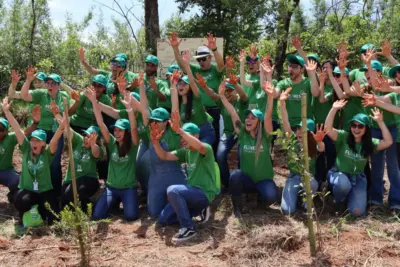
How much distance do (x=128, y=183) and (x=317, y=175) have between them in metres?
2.69

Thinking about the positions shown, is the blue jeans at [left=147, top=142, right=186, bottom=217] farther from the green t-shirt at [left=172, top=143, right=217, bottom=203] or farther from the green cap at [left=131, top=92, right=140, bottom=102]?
the green cap at [left=131, top=92, right=140, bottom=102]

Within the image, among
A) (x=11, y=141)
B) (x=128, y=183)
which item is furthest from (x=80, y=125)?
(x=128, y=183)

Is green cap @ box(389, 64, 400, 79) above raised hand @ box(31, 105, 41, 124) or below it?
above

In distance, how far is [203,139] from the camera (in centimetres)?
640

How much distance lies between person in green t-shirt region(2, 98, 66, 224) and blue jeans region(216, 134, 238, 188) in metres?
2.27

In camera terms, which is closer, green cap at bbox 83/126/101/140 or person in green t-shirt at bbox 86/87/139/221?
person in green t-shirt at bbox 86/87/139/221

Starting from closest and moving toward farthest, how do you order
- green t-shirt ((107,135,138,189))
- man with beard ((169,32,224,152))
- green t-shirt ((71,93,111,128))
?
1. green t-shirt ((107,135,138,189))
2. man with beard ((169,32,224,152))
3. green t-shirt ((71,93,111,128))

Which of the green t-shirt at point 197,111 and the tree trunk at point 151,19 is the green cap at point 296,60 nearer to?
the green t-shirt at point 197,111

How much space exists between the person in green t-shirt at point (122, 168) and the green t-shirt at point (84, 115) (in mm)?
713

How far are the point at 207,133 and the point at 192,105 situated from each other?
469 millimetres

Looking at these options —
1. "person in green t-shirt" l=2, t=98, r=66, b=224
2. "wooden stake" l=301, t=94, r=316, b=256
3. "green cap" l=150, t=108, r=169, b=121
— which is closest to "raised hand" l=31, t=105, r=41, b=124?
"person in green t-shirt" l=2, t=98, r=66, b=224

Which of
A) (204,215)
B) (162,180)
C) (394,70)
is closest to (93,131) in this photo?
(162,180)

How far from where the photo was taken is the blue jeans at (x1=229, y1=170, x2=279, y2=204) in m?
5.67

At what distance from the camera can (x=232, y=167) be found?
7.88 m
